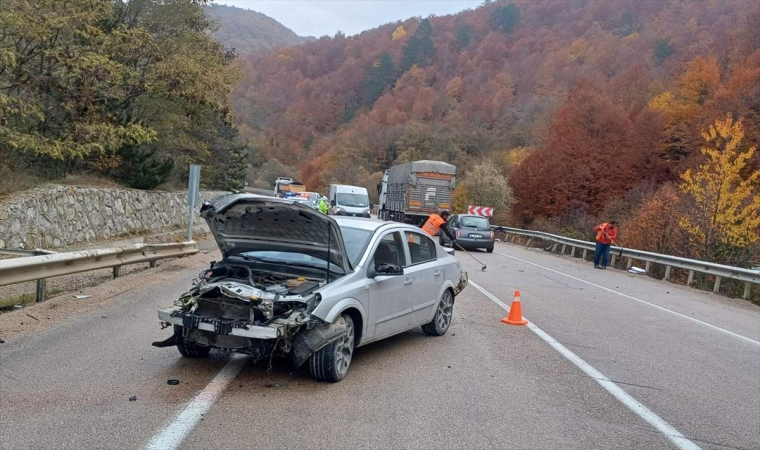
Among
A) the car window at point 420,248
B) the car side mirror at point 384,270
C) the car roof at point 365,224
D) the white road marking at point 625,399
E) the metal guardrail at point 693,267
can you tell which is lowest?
the white road marking at point 625,399

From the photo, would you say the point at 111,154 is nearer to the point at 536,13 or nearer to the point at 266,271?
the point at 266,271

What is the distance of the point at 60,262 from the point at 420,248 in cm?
537

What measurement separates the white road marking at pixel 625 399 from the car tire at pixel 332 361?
104 inches

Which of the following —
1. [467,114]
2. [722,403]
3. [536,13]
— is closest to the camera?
[722,403]

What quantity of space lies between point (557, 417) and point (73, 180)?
17.9 meters

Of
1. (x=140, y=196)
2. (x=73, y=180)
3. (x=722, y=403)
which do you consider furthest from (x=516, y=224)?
(x=722, y=403)

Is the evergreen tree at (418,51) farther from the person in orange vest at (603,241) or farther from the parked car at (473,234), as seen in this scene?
the person in orange vest at (603,241)

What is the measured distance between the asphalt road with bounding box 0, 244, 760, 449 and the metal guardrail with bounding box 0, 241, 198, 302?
496 millimetres

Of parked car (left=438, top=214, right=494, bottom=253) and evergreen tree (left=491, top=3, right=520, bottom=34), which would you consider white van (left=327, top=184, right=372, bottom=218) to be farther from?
evergreen tree (left=491, top=3, right=520, bottom=34)

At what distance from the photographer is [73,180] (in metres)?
19.5

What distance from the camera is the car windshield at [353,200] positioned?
3675 cm

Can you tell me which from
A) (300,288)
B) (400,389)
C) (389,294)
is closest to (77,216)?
(389,294)

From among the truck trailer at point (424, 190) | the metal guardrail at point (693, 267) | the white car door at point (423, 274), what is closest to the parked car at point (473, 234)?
the metal guardrail at point (693, 267)

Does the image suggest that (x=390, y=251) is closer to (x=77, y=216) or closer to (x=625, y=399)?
(x=625, y=399)
